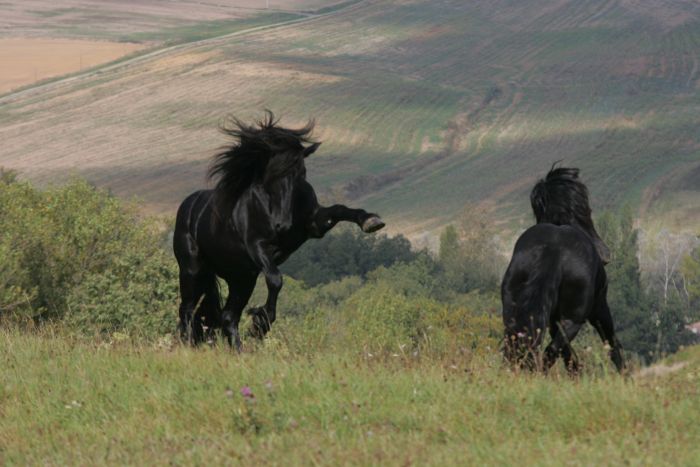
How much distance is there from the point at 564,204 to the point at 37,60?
625 ft

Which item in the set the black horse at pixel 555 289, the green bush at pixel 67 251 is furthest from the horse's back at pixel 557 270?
the green bush at pixel 67 251

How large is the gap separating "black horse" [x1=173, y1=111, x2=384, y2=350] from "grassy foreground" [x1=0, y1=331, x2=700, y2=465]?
2.83m

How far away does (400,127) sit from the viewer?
579ft

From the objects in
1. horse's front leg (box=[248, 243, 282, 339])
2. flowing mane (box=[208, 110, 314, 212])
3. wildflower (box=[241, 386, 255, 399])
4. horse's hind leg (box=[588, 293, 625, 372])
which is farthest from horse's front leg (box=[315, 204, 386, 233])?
wildflower (box=[241, 386, 255, 399])

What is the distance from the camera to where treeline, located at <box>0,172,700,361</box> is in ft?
99.0

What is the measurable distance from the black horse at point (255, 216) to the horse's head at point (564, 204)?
5.94 feet

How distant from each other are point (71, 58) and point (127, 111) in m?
25.6

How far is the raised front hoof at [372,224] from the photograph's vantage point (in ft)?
36.6

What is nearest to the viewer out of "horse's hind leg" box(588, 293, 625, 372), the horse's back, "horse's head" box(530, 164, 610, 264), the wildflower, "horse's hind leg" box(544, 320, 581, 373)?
the wildflower

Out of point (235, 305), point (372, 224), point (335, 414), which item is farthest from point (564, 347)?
point (335, 414)

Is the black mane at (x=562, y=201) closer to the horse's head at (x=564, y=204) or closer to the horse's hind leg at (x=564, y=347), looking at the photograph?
the horse's head at (x=564, y=204)

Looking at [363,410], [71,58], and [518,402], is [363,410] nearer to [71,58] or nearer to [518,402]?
[518,402]

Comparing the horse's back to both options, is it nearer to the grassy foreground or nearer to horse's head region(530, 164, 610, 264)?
horse's head region(530, 164, 610, 264)

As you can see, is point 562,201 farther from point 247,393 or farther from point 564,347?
point 247,393
